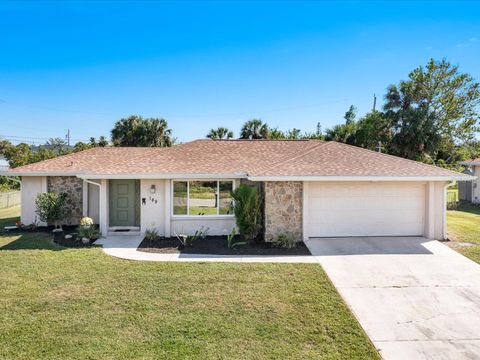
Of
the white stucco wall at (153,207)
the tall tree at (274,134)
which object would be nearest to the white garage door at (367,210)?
the white stucco wall at (153,207)

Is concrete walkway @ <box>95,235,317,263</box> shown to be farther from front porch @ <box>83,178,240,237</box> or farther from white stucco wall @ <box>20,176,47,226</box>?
white stucco wall @ <box>20,176,47,226</box>

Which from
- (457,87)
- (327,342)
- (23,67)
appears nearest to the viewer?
(327,342)

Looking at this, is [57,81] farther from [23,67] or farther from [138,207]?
[138,207]

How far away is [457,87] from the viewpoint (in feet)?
107

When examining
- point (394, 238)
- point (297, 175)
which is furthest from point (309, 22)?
point (394, 238)

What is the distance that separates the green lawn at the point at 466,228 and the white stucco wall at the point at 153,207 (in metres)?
10.8

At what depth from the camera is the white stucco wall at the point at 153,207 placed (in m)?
12.3

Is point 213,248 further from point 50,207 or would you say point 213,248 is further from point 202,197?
point 50,207

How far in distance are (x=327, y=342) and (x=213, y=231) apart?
7.77m

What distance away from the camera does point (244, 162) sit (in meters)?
13.6

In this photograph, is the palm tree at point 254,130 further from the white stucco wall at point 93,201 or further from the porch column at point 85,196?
the porch column at point 85,196

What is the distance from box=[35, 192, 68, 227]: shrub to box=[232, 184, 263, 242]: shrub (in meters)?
7.84

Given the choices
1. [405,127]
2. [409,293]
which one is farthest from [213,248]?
[405,127]

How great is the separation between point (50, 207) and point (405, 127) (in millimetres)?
29532
